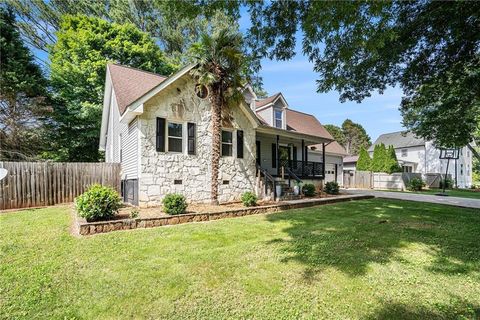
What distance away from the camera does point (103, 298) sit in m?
3.39

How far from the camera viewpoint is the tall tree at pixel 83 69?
18.8m

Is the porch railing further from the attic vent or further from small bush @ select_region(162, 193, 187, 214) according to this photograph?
small bush @ select_region(162, 193, 187, 214)

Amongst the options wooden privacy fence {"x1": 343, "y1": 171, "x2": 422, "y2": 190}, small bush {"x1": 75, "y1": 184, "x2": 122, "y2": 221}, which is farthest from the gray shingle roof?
small bush {"x1": 75, "y1": 184, "x2": 122, "y2": 221}

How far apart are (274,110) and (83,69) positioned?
1482cm

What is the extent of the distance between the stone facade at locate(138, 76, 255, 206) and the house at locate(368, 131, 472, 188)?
27.3 meters

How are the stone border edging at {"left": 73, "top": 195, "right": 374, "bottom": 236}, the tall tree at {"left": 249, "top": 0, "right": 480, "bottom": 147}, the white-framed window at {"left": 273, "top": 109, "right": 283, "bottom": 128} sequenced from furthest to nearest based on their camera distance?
the white-framed window at {"left": 273, "top": 109, "right": 283, "bottom": 128}, the stone border edging at {"left": 73, "top": 195, "right": 374, "bottom": 236}, the tall tree at {"left": 249, "top": 0, "right": 480, "bottom": 147}

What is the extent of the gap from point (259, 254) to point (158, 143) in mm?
7037

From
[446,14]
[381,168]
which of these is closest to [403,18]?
[446,14]

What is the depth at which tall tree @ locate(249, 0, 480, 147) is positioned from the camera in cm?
466

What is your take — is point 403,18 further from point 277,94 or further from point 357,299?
point 277,94

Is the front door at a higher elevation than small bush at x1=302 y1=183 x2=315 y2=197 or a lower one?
higher

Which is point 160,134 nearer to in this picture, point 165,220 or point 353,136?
point 165,220

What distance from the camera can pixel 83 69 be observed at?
19000 millimetres

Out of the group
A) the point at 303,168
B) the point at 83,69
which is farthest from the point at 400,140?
the point at 83,69
